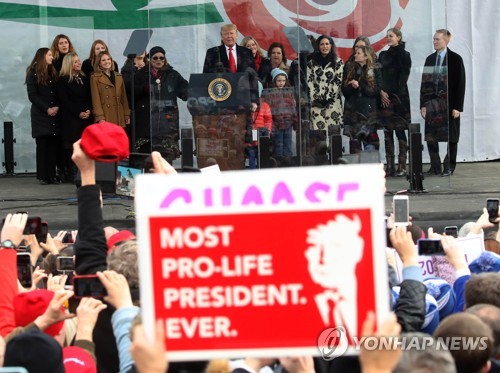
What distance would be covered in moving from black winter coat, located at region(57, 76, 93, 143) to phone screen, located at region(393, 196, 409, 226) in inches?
375

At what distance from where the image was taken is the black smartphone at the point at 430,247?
5516mm

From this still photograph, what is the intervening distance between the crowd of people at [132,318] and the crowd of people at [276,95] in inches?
328

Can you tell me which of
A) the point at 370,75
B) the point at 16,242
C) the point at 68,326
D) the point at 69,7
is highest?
the point at 69,7

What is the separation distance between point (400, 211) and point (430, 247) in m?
0.61

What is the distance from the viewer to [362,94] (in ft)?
48.0

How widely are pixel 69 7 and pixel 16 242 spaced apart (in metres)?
11.4

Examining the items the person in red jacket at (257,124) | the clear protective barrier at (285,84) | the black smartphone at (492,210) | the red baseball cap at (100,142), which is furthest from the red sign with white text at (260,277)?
the person in red jacket at (257,124)

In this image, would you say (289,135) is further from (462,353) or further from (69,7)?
(462,353)

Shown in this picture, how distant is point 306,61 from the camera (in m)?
14.3

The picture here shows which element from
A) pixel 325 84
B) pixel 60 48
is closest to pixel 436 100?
pixel 325 84

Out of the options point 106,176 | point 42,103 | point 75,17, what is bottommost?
point 106,176

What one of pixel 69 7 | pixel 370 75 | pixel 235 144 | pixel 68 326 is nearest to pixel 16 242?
pixel 68 326

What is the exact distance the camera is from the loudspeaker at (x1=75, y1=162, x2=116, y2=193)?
40.1ft

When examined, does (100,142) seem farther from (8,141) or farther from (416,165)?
(8,141)
